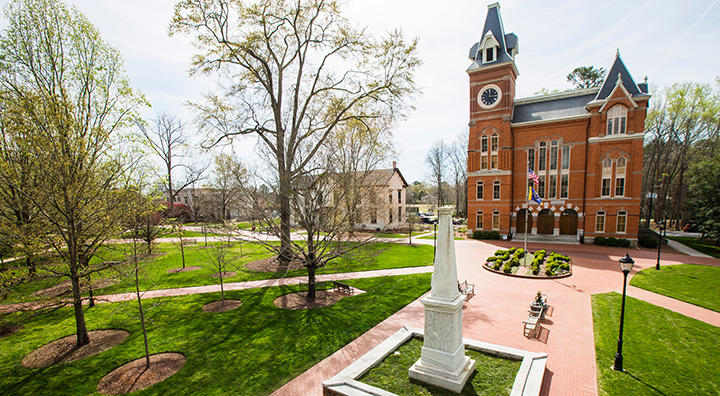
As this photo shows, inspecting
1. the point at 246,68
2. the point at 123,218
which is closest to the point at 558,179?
the point at 246,68

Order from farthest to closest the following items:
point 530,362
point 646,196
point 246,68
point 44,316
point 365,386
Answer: point 646,196 → point 246,68 → point 44,316 → point 530,362 → point 365,386

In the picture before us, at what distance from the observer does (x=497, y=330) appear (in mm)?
10125

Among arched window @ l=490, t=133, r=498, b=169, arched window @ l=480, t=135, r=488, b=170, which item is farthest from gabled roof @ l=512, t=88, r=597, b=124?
arched window @ l=480, t=135, r=488, b=170

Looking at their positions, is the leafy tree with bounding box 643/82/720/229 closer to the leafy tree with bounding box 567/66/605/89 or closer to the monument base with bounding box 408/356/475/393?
the leafy tree with bounding box 567/66/605/89

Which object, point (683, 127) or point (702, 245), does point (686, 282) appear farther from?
point (683, 127)

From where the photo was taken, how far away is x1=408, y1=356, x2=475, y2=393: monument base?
6.40 metres

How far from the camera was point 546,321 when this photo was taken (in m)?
10.9

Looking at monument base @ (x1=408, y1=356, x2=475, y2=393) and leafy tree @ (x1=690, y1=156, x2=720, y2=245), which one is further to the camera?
leafy tree @ (x1=690, y1=156, x2=720, y2=245)

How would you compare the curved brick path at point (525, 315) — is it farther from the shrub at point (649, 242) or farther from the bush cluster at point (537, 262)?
the shrub at point (649, 242)

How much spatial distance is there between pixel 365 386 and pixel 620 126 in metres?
32.1

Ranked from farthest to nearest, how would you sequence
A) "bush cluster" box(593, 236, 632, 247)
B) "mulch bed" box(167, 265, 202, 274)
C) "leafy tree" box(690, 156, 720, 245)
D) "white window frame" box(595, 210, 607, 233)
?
"white window frame" box(595, 210, 607, 233) < "bush cluster" box(593, 236, 632, 247) < "leafy tree" box(690, 156, 720, 245) < "mulch bed" box(167, 265, 202, 274)

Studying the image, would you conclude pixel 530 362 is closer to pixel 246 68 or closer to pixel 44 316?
pixel 44 316

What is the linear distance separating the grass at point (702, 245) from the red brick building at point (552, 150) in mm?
5016

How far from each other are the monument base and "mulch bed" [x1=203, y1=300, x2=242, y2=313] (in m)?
8.52
